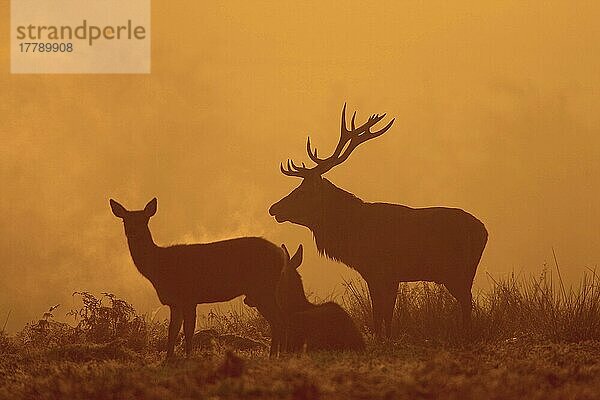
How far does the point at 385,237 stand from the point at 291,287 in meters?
2.02

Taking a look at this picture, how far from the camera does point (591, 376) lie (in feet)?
30.1

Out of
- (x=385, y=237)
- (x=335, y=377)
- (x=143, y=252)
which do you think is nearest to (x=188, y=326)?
(x=143, y=252)

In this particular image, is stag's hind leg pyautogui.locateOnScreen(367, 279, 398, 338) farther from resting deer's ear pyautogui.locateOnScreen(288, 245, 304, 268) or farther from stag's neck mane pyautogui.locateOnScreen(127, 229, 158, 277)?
stag's neck mane pyautogui.locateOnScreen(127, 229, 158, 277)

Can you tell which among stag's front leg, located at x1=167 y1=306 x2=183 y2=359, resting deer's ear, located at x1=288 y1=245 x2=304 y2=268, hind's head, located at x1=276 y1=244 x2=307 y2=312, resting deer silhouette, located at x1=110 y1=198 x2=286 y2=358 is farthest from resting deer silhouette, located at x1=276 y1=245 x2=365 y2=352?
stag's front leg, located at x1=167 y1=306 x2=183 y2=359

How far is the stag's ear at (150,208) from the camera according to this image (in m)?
11.5

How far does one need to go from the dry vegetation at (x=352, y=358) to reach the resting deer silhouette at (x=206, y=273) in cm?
54

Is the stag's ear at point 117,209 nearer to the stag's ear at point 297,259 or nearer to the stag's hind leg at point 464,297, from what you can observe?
the stag's ear at point 297,259

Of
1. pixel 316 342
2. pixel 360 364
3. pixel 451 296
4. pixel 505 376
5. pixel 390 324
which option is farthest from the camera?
pixel 451 296

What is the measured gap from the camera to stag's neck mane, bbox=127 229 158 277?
11.5m

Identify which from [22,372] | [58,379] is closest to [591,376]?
[58,379]

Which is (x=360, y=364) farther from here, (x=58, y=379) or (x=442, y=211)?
(x=442, y=211)

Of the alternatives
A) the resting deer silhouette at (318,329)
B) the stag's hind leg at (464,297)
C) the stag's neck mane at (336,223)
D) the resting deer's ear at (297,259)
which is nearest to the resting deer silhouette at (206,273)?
the resting deer silhouette at (318,329)

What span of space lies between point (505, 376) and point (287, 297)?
3.78 metres

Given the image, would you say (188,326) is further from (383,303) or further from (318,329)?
(383,303)
